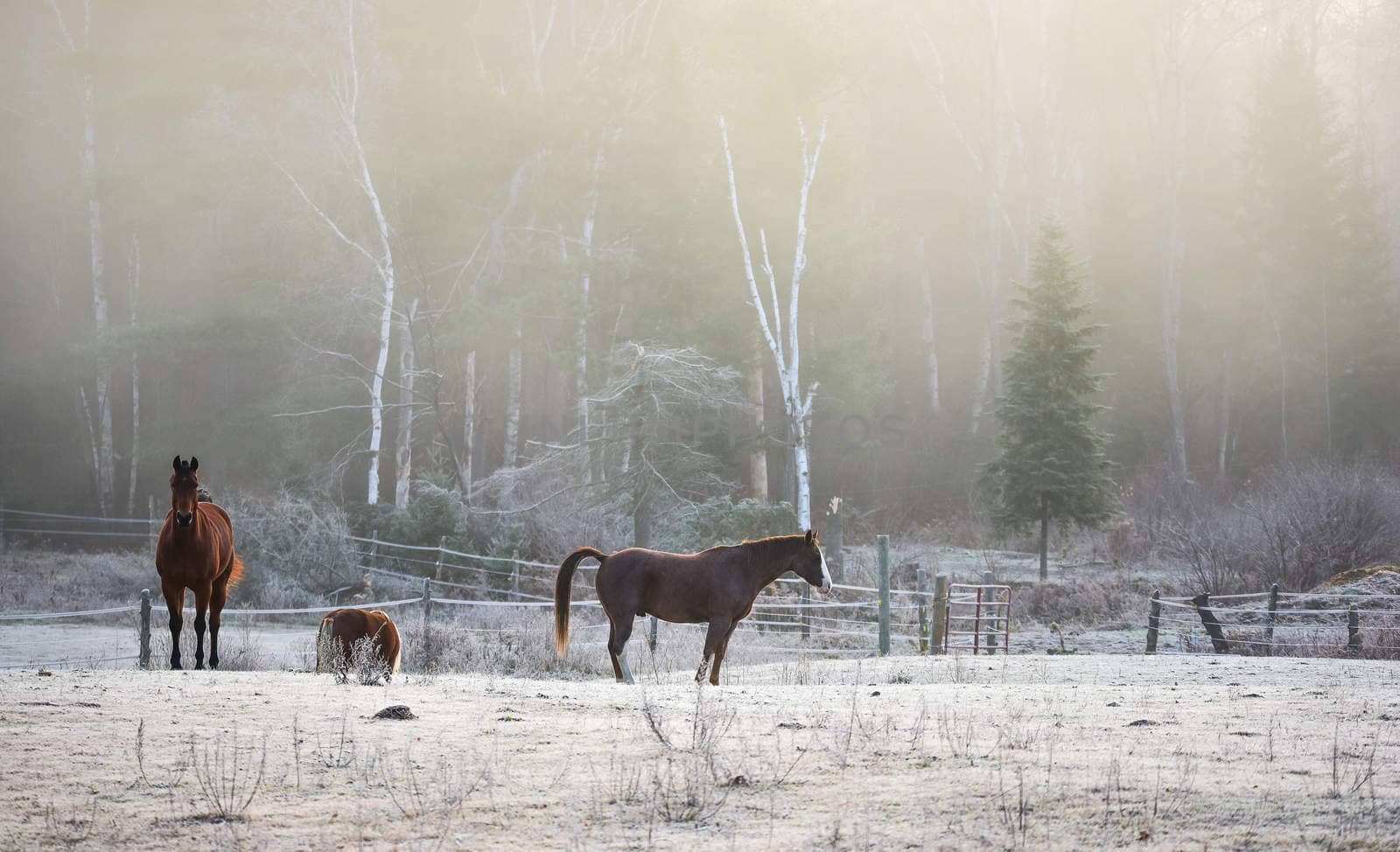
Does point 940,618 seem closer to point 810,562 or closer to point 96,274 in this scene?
point 810,562

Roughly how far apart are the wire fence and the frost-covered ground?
6.33 m

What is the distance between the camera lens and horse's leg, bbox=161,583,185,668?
10.8 meters

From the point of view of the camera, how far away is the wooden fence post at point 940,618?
1739cm

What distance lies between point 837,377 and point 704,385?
1025cm

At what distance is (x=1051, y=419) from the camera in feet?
93.6

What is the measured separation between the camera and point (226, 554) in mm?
11492

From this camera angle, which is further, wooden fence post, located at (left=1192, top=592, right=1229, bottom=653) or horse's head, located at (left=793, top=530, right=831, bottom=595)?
wooden fence post, located at (left=1192, top=592, right=1229, bottom=653)

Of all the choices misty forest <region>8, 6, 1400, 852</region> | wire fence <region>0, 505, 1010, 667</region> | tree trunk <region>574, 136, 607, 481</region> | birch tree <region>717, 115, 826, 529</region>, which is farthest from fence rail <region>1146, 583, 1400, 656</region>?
tree trunk <region>574, 136, 607, 481</region>

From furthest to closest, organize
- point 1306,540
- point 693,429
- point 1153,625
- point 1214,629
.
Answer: point 693,429
point 1306,540
point 1153,625
point 1214,629

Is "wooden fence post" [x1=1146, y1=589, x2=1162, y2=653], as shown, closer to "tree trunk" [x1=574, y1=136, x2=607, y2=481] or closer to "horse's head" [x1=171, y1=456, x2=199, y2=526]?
"horse's head" [x1=171, y1=456, x2=199, y2=526]

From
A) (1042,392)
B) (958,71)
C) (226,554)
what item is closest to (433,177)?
(1042,392)

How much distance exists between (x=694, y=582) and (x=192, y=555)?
4420 mm

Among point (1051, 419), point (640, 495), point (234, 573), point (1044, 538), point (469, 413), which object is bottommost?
point (234, 573)

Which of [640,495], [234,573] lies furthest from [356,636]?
[640,495]
